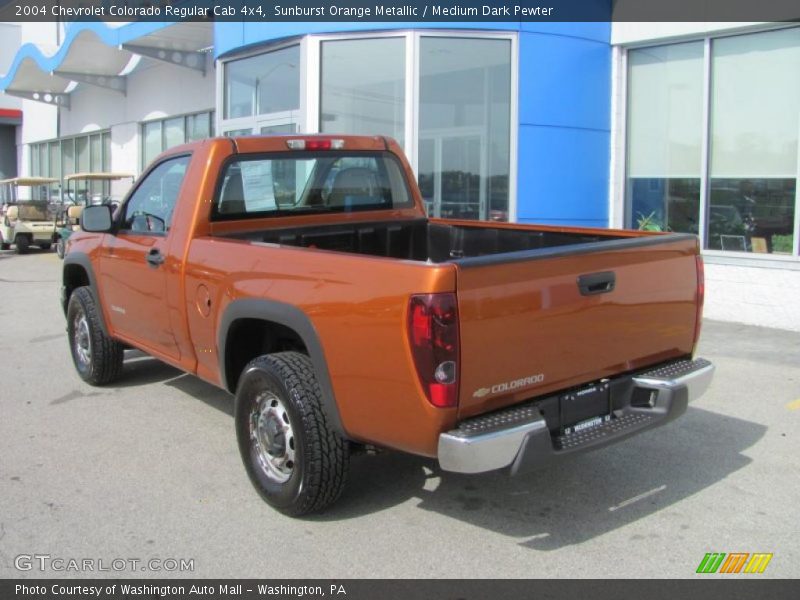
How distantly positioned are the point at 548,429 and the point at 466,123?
8.06m

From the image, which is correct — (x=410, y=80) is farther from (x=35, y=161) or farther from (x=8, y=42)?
(x=8, y=42)

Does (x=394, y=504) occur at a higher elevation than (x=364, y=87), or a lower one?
lower

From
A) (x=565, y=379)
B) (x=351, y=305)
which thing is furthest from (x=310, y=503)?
(x=565, y=379)

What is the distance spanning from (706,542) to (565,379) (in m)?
1.04

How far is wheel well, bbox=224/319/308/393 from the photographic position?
436 centimetres

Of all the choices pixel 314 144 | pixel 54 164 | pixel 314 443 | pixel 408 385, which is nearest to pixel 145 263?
pixel 314 144

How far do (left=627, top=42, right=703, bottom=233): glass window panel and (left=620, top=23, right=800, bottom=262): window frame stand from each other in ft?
0.24

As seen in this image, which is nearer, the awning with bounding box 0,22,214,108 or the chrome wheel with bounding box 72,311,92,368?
the chrome wheel with bounding box 72,311,92,368

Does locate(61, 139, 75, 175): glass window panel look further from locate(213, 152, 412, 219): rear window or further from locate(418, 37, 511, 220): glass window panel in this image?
locate(213, 152, 412, 219): rear window

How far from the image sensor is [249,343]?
4562 millimetres

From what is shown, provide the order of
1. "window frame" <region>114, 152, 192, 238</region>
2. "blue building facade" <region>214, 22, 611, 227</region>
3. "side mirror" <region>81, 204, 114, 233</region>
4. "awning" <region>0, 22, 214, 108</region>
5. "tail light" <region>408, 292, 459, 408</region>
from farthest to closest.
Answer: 1. "awning" <region>0, 22, 214, 108</region>
2. "blue building facade" <region>214, 22, 611, 227</region>
3. "side mirror" <region>81, 204, 114, 233</region>
4. "window frame" <region>114, 152, 192, 238</region>
5. "tail light" <region>408, 292, 459, 408</region>

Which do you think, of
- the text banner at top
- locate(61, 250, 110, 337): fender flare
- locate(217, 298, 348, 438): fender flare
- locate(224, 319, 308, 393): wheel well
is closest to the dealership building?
the text banner at top

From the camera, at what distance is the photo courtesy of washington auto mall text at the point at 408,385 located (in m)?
3.43

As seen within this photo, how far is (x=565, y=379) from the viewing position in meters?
3.73
